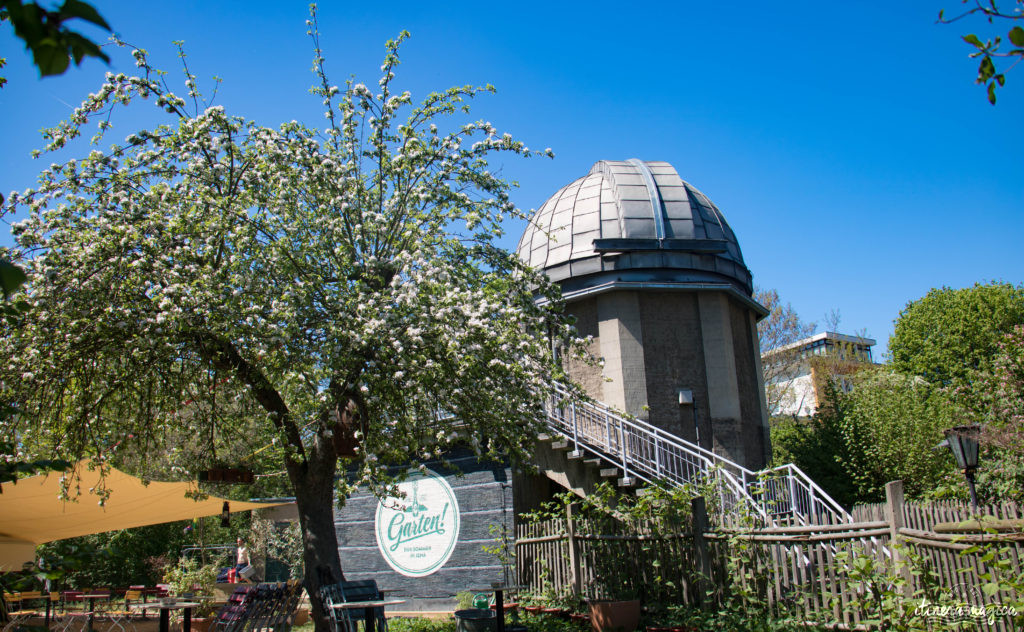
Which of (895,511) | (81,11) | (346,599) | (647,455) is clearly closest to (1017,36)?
(81,11)

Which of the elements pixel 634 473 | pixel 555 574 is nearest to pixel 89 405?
pixel 555 574

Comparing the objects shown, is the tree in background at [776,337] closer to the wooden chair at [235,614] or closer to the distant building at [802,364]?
the distant building at [802,364]

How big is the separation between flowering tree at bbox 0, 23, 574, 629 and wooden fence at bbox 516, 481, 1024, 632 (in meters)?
2.60

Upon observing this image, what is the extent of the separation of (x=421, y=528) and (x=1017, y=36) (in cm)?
1456

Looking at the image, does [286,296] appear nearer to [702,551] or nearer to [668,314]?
[702,551]

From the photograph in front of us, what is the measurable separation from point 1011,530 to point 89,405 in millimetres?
10200

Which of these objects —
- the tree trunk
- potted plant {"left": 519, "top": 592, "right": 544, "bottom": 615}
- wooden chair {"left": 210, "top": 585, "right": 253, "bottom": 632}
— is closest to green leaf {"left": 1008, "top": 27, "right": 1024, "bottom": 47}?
the tree trunk

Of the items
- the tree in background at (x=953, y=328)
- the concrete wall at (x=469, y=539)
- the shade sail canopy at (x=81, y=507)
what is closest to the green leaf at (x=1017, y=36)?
the shade sail canopy at (x=81, y=507)

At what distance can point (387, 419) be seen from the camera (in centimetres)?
948

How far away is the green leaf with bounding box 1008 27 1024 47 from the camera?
211 cm

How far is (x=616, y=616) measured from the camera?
920 cm

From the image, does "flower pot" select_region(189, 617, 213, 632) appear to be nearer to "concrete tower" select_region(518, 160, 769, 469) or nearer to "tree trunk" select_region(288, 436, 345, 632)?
"tree trunk" select_region(288, 436, 345, 632)

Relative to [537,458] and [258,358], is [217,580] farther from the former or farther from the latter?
[258,358]

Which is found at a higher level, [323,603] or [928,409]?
[928,409]
